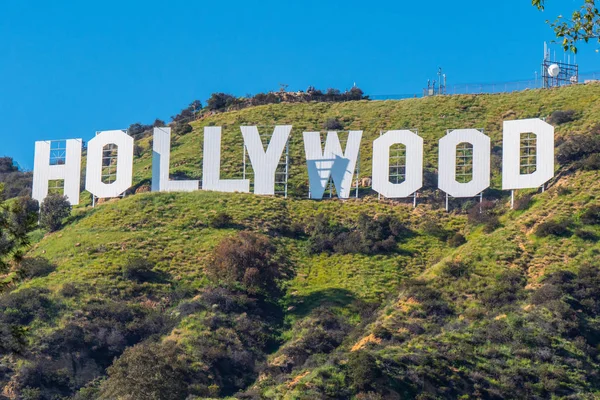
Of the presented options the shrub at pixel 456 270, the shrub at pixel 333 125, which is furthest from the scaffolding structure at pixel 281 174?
the shrub at pixel 456 270

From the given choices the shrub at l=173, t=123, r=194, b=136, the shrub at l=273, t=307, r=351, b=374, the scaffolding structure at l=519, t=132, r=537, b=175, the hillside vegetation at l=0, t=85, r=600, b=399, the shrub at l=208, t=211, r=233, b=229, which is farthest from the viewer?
the shrub at l=173, t=123, r=194, b=136

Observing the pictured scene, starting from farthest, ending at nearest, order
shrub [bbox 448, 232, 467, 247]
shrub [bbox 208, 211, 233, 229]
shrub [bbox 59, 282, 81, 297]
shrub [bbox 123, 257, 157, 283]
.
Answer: shrub [bbox 208, 211, 233, 229], shrub [bbox 448, 232, 467, 247], shrub [bbox 123, 257, 157, 283], shrub [bbox 59, 282, 81, 297]

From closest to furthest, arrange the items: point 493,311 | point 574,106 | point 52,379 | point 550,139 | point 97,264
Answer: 1. point 52,379
2. point 493,311
3. point 97,264
4. point 550,139
5. point 574,106

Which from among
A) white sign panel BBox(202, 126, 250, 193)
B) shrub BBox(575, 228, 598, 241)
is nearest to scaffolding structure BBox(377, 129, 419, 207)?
white sign panel BBox(202, 126, 250, 193)

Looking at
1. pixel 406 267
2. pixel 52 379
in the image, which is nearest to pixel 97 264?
pixel 52 379

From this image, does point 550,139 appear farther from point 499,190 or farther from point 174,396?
point 174,396

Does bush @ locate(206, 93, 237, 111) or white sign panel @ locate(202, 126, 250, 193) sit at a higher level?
bush @ locate(206, 93, 237, 111)

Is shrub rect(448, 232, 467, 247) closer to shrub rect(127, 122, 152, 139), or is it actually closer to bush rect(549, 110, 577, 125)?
bush rect(549, 110, 577, 125)
